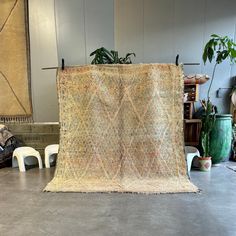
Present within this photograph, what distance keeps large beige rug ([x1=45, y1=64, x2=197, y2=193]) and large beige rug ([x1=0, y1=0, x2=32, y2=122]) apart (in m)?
1.26

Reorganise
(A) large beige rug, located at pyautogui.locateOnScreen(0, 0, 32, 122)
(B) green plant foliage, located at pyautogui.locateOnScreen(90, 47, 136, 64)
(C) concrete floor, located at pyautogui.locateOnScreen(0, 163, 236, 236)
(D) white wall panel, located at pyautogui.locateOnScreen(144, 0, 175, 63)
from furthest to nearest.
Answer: (D) white wall panel, located at pyautogui.locateOnScreen(144, 0, 175, 63) < (A) large beige rug, located at pyautogui.locateOnScreen(0, 0, 32, 122) < (B) green plant foliage, located at pyautogui.locateOnScreen(90, 47, 136, 64) < (C) concrete floor, located at pyautogui.locateOnScreen(0, 163, 236, 236)

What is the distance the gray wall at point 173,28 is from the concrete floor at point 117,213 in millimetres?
2131

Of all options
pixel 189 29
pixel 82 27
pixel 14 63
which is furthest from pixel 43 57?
pixel 189 29

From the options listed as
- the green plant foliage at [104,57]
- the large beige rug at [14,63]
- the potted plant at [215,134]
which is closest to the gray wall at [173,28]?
the potted plant at [215,134]

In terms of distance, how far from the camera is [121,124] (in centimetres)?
→ 265

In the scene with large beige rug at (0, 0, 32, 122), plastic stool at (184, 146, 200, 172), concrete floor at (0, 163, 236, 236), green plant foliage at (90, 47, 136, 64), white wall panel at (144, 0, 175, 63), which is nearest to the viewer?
concrete floor at (0, 163, 236, 236)

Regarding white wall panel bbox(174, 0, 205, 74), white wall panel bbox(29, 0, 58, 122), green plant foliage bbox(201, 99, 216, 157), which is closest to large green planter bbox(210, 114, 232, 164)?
green plant foliage bbox(201, 99, 216, 157)

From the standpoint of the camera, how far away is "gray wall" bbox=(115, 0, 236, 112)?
140 inches

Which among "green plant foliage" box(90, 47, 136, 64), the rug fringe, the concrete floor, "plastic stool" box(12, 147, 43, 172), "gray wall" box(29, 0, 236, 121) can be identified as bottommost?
the concrete floor

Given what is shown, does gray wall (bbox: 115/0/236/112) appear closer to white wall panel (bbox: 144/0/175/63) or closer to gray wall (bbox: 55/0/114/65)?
white wall panel (bbox: 144/0/175/63)

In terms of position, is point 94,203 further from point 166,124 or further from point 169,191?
point 166,124

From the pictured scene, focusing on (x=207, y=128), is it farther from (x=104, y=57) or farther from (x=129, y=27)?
(x=129, y=27)

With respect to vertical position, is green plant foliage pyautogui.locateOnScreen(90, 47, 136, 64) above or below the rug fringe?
above

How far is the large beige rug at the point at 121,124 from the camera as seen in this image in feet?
8.52
